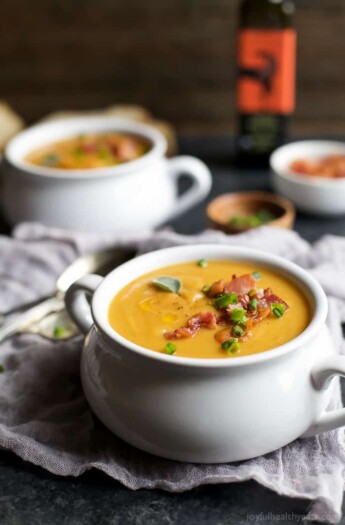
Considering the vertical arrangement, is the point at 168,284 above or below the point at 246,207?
above

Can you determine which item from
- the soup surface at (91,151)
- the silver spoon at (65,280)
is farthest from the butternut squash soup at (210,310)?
the soup surface at (91,151)

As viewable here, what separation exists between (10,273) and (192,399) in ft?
2.25

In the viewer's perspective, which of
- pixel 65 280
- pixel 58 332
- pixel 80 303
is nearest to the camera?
pixel 80 303

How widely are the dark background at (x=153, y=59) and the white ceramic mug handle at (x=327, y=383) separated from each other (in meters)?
1.92

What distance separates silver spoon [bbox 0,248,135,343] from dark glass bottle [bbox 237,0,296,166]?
711 millimetres

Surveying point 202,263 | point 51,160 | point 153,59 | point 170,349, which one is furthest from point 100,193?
point 153,59

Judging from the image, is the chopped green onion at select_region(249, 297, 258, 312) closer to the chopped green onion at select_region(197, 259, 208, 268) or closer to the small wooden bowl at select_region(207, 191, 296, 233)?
the chopped green onion at select_region(197, 259, 208, 268)

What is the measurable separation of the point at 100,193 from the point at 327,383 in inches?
30.0

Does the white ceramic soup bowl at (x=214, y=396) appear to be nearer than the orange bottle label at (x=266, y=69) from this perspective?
Yes

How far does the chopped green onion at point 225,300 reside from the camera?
107cm

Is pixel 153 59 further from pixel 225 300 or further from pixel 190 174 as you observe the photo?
pixel 225 300

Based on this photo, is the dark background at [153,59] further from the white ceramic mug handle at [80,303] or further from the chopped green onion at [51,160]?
the white ceramic mug handle at [80,303]

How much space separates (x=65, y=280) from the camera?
4.65 feet

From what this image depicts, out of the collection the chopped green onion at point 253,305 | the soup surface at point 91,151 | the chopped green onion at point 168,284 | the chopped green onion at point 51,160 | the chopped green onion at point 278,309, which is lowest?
the soup surface at point 91,151
